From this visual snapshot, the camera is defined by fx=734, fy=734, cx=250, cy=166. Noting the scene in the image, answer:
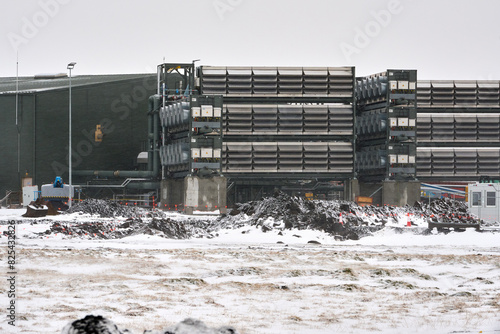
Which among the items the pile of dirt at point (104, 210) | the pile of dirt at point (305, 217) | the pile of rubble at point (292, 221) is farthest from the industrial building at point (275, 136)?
the pile of rubble at point (292, 221)

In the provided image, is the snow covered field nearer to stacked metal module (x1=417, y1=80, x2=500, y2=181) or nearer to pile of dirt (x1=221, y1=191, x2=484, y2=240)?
pile of dirt (x1=221, y1=191, x2=484, y2=240)

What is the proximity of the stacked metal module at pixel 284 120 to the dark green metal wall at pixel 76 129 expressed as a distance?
16271 millimetres

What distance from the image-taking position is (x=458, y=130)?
3167 inches

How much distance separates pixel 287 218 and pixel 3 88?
62915 mm

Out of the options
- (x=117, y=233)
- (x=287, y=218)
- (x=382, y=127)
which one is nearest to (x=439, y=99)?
(x=382, y=127)

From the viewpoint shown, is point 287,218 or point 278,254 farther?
point 287,218

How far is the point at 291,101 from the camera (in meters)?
76.9

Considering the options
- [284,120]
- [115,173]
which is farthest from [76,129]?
[284,120]

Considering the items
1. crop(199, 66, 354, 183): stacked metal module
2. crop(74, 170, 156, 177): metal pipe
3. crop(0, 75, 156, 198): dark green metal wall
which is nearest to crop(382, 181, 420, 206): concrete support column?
crop(199, 66, 354, 183): stacked metal module

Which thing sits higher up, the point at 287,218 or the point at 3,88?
the point at 3,88

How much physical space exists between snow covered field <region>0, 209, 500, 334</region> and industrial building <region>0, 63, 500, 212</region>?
36925mm

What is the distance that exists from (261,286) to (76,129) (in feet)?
226

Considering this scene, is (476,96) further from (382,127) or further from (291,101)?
(291,101)

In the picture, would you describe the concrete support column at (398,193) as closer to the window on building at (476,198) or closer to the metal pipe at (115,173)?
the metal pipe at (115,173)
